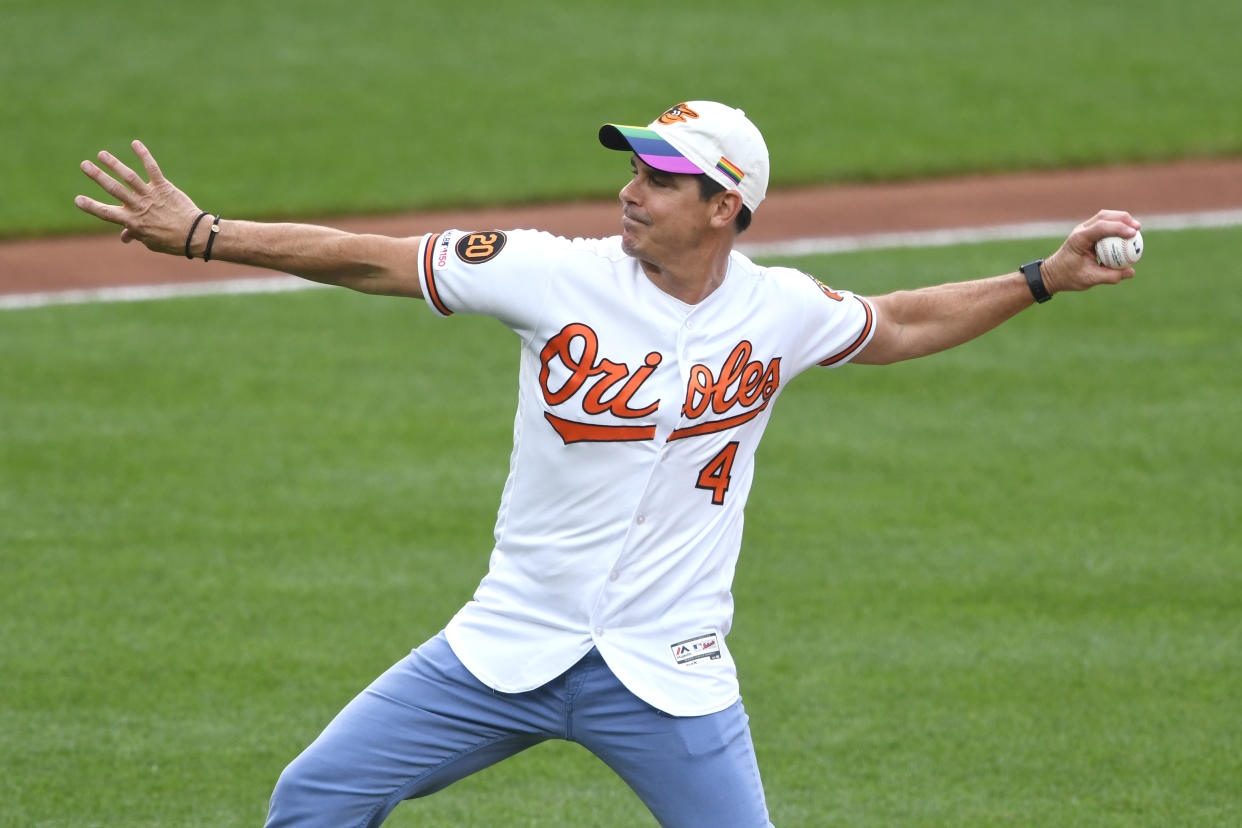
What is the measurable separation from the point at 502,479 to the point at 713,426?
16.8 feet

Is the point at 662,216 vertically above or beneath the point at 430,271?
above

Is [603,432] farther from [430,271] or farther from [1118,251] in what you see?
[1118,251]

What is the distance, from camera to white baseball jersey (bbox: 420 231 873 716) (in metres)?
4.17

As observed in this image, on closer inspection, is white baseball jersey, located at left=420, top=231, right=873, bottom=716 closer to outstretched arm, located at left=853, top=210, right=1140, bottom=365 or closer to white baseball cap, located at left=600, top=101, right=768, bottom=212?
white baseball cap, located at left=600, top=101, right=768, bottom=212

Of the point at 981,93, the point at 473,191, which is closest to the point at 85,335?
the point at 473,191

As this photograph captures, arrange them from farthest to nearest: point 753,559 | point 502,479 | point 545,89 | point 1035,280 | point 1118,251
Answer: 1. point 545,89
2. point 502,479
3. point 753,559
4. point 1035,280
5. point 1118,251

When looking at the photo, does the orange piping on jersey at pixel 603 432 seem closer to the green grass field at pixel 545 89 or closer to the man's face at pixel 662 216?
the man's face at pixel 662 216

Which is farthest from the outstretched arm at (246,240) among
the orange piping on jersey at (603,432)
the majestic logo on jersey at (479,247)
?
the orange piping on jersey at (603,432)

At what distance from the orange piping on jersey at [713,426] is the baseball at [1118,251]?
1.08 m

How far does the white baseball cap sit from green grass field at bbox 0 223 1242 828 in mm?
2661

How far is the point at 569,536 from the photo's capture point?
422 centimetres

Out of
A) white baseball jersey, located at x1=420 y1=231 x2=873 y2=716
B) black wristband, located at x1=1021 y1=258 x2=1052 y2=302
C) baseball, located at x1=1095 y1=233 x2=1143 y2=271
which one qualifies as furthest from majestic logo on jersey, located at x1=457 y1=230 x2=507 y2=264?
baseball, located at x1=1095 y1=233 x2=1143 y2=271

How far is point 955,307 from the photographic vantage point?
15.5 feet

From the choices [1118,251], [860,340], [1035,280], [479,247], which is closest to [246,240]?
[479,247]
